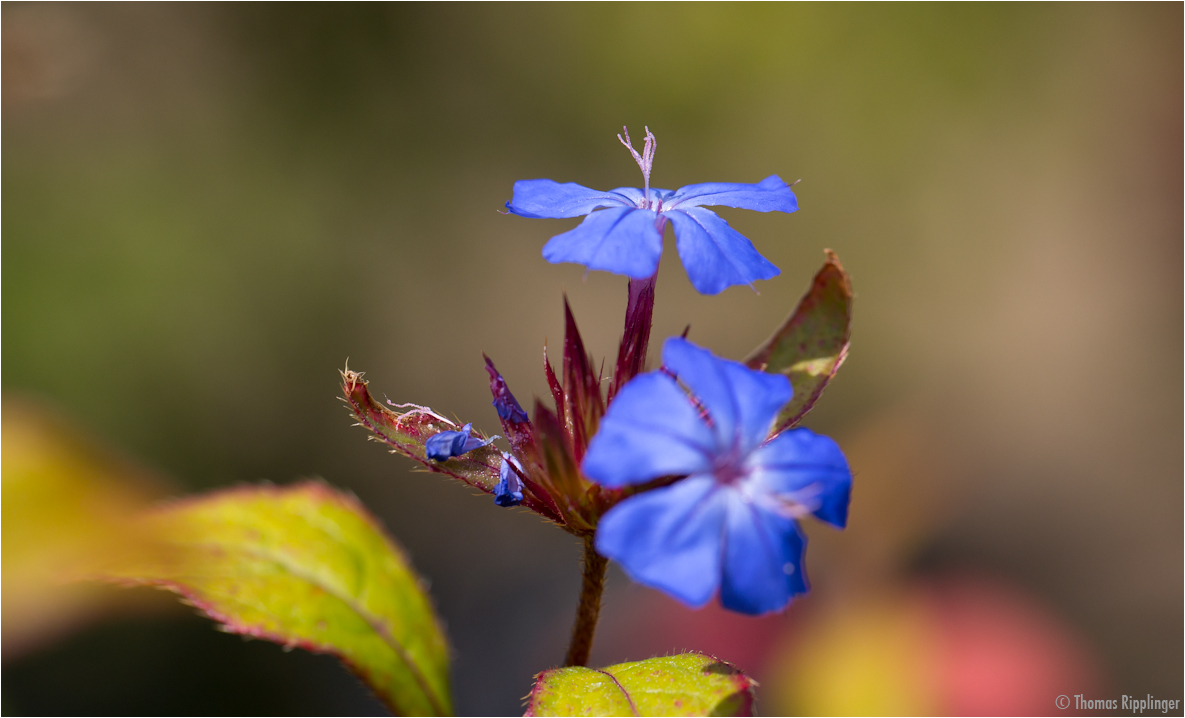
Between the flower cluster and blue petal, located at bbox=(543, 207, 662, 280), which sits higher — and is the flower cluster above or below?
below

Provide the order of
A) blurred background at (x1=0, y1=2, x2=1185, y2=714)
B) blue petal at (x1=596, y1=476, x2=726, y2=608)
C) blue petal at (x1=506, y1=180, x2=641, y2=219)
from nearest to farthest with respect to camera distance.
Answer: blue petal at (x1=596, y1=476, x2=726, y2=608)
blue petal at (x1=506, y1=180, x2=641, y2=219)
blurred background at (x1=0, y1=2, x2=1185, y2=714)

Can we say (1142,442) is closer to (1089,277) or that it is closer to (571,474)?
(1089,277)

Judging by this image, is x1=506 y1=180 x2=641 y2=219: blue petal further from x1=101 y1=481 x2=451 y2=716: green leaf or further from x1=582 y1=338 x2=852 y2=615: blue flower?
x1=101 y1=481 x2=451 y2=716: green leaf

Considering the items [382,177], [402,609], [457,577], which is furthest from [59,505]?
[382,177]

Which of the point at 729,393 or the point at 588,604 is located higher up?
the point at 729,393

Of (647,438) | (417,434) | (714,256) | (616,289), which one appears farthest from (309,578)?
(616,289)

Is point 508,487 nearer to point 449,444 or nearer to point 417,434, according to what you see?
point 449,444

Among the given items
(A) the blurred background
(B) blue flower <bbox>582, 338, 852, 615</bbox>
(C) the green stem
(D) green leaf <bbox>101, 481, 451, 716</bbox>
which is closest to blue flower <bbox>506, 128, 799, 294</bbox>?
(B) blue flower <bbox>582, 338, 852, 615</bbox>
